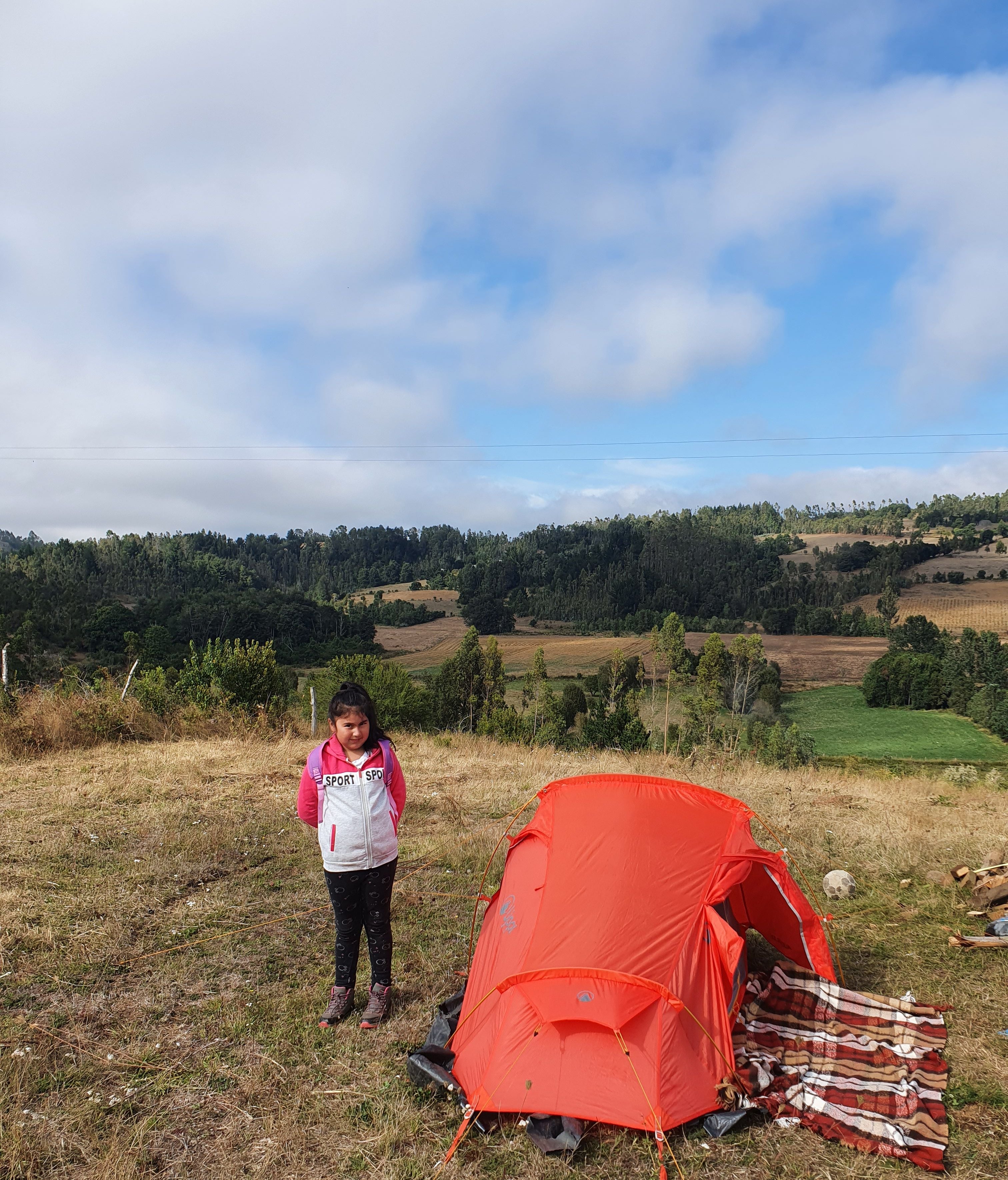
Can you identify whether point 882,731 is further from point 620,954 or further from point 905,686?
point 620,954

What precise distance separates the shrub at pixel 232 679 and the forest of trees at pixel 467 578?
1144 inches

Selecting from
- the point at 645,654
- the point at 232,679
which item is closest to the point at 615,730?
the point at 645,654

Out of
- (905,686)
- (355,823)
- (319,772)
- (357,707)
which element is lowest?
(905,686)

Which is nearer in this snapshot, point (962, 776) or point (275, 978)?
point (275, 978)

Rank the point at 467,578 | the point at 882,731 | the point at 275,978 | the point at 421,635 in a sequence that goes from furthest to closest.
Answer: the point at 467,578 → the point at 421,635 → the point at 882,731 → the point at 275,978

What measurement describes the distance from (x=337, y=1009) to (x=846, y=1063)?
3108 mm

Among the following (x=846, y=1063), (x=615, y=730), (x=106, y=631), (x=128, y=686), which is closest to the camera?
(x=846, y=1063)

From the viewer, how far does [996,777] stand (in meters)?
17.6

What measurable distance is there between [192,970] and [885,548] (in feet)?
433

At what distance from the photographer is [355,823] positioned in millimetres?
4293

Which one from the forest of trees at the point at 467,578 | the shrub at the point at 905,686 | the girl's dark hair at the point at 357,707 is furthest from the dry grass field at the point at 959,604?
the girl's dark hair at the point at 357,707

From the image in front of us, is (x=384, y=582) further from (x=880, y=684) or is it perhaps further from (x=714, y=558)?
(x=880, y=684)

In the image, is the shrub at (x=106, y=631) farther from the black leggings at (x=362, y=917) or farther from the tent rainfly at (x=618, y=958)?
the tent rainfly at (x=618, y=958)

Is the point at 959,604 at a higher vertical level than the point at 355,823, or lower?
lower
